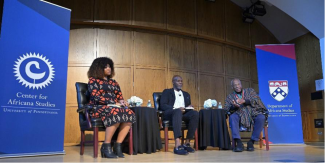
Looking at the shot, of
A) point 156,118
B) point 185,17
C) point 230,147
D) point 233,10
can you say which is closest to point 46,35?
point 156,118

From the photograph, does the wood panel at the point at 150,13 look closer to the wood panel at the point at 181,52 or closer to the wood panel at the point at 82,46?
the wood panel at the point at 181,52

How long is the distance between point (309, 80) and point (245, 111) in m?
3.78

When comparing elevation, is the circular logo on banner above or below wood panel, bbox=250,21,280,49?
below

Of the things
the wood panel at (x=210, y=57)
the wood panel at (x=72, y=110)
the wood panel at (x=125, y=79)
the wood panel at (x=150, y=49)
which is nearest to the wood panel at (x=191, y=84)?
the wood panel at (x=210, y=57)

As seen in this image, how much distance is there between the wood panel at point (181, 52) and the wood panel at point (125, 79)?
0.94 meters

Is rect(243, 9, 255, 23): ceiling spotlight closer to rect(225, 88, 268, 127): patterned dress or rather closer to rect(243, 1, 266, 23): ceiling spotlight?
rect(243, 1, 266, 23): ceiling spotlight

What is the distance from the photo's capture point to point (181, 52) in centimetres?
626

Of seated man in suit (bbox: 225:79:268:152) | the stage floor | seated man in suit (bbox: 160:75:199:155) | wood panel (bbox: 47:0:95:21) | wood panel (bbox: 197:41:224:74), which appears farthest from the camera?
wood panel (bbox: 197:41:224:74)

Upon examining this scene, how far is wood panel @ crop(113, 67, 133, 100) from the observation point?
5668mm

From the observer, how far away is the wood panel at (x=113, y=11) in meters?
5.66

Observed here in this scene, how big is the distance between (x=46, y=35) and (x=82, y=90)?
0.84 meters

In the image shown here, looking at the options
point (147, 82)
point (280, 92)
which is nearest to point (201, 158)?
point (280, 92)

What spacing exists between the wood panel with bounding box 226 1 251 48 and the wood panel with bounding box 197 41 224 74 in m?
0.39

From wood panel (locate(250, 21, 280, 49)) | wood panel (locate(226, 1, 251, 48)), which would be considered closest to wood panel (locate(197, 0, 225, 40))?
wood panel (locate(226, 1, 251, 48))
